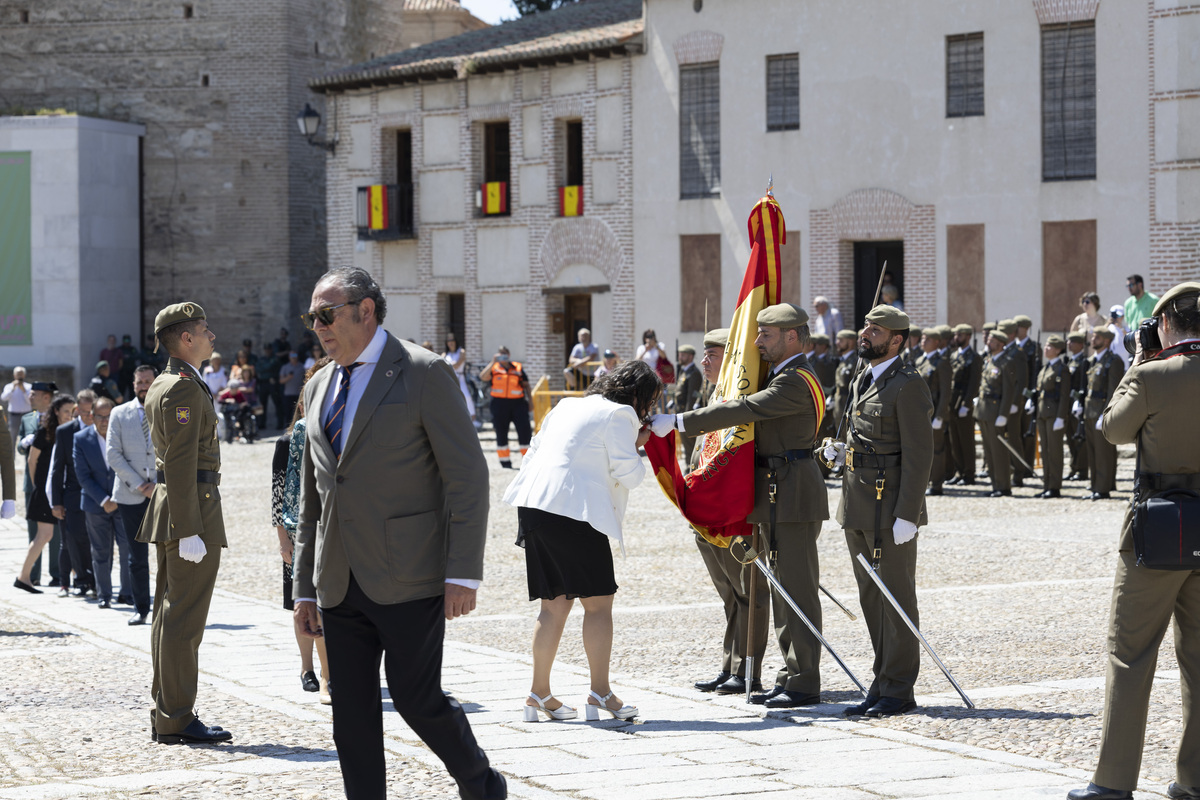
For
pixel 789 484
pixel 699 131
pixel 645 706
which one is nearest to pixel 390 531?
pixel 645 706

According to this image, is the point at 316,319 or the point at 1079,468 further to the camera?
the point at 1079,468

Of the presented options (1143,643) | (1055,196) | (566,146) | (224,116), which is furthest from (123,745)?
(224,116)

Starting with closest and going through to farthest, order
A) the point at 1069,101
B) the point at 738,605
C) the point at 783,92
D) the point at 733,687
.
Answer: the point at 733,687 < the point at 738,605 < the point at 1069,101 < the point at 783,92

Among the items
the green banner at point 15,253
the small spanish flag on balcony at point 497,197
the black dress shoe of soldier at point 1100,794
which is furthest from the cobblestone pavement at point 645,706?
the green banner at point 15,253

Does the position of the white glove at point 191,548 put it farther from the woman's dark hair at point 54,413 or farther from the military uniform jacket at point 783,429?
the woman's dark hair at point 54,413

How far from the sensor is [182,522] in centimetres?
738

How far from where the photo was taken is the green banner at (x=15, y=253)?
119 feet

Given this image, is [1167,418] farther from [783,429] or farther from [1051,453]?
[1051,453]

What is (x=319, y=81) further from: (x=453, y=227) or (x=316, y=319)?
(x=316, y=319)

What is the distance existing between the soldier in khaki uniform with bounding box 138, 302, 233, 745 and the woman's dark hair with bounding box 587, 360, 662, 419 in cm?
188

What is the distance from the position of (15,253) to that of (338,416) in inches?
1324

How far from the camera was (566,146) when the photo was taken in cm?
3231

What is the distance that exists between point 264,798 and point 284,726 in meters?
1.48

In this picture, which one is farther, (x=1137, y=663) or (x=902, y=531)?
Result: (x=902, y=531)
